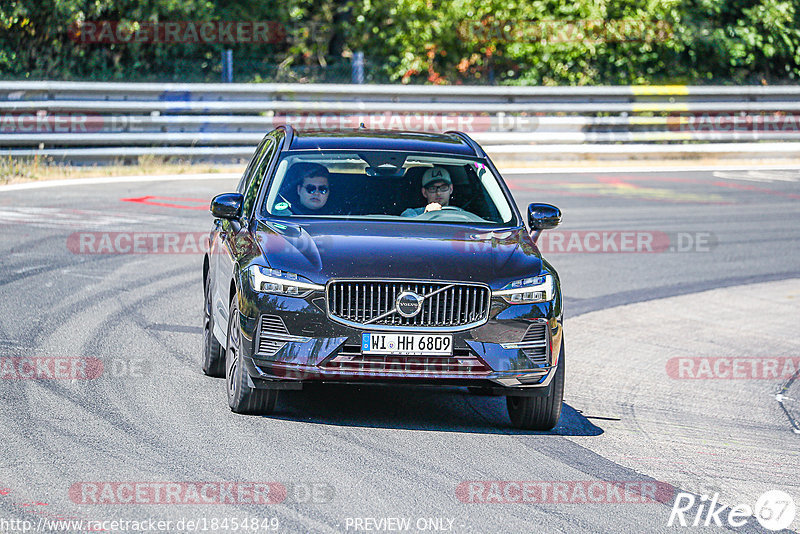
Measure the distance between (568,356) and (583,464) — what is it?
10.7 ft

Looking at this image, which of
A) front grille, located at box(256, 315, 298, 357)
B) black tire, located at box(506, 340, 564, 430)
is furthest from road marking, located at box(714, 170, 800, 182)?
front grille, located at box(256, 315, 298, 357)

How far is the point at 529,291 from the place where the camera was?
23.7ft

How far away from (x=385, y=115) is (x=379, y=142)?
14.3 meters

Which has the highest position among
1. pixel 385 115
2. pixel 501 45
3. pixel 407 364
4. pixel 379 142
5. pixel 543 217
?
pixel 501 45

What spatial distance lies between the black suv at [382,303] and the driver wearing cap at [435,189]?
0.55 feet

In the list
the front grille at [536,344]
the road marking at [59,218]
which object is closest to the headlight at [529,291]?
the front grille at [536,344]

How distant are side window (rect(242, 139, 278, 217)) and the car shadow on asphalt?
126cm

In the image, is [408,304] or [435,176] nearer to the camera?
[408,304]

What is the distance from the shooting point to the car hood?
7.08 meters

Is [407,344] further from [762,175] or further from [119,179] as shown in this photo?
[762,175]

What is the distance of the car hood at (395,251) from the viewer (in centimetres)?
708

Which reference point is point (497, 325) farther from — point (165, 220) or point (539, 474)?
point (165, 220)

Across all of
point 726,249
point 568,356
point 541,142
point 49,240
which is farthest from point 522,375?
point 541,142

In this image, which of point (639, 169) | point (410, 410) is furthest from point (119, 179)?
point (410, 410)
